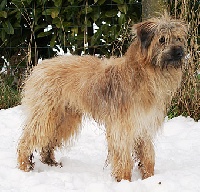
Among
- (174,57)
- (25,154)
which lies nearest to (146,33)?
(174,57)

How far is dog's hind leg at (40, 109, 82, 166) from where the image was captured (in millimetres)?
5031

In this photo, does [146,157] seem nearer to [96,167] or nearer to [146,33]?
[96,167]

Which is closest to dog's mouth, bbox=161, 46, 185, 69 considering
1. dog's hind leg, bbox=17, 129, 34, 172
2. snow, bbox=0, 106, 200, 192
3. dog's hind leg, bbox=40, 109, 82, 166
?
snow, bbox=0, 106, 200, 192

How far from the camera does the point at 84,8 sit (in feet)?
22.4

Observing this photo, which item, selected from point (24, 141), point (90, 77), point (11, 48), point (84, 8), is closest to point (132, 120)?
point (90, 77)

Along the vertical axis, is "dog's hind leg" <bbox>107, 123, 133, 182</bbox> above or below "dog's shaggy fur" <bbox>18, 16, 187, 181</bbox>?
below

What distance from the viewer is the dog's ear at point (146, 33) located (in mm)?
4180

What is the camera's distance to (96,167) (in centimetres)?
509

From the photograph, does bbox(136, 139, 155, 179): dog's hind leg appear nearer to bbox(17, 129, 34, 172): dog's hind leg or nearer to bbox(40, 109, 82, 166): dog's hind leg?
bbox(40, 109, 82, 166): dog's hind leg

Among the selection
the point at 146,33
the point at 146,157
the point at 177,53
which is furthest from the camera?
the point at 146,157

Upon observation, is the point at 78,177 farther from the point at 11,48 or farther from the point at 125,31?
the point at 11,48

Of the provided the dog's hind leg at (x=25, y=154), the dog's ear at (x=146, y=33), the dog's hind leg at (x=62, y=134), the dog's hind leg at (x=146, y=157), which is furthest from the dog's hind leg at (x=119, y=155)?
the dog's hind leg at (x=25, y=154)

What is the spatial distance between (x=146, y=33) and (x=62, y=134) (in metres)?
1.50

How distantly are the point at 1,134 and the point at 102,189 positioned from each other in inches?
88.4
